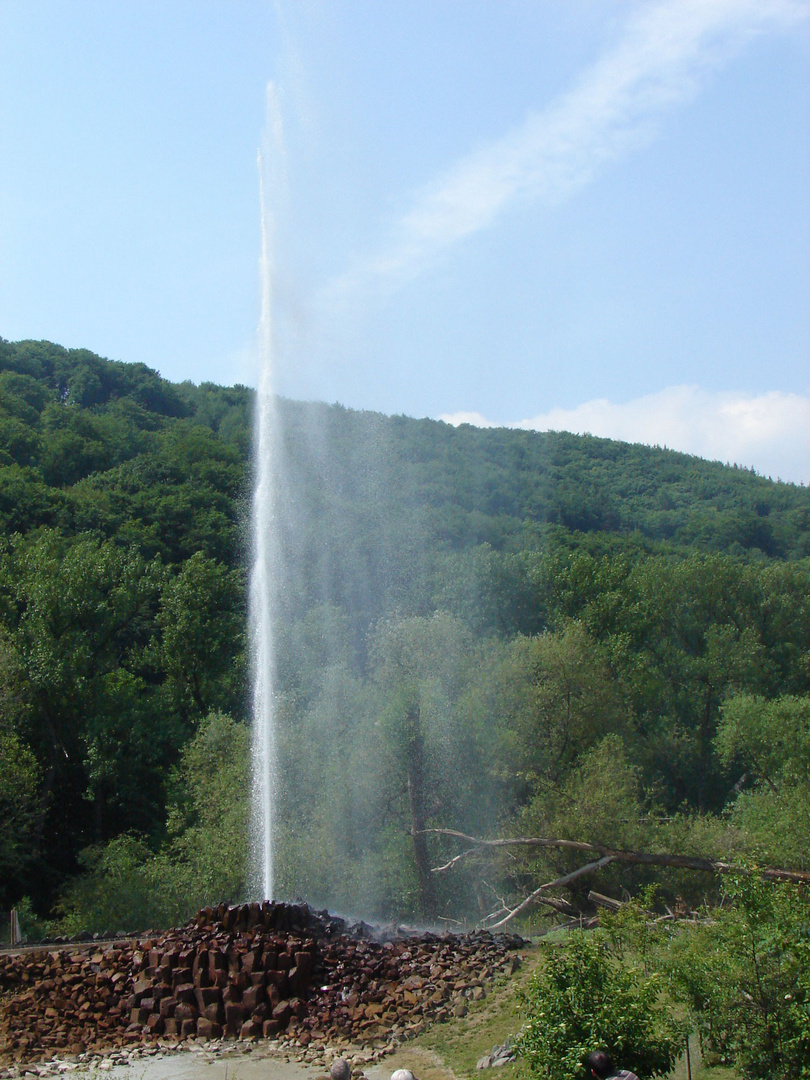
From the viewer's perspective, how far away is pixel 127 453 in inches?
2280

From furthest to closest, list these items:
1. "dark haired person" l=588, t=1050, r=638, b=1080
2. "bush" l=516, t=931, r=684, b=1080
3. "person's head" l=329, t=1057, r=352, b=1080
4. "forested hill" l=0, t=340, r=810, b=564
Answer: "forested hill" l=0, t=340, r=810, b=564, "person's head" l=329, t=1057, r=352, b=1080, "bush" l=516, t=931, r=684, b=1080, "dark haired person" l=588, t=1050, r=638, b=1080

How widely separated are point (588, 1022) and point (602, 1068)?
14.0 inches

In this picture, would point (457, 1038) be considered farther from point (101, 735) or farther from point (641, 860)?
point (101, 735)

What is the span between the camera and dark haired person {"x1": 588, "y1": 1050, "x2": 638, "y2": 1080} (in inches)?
302

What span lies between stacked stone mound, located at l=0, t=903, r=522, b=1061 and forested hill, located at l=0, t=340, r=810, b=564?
13.7m

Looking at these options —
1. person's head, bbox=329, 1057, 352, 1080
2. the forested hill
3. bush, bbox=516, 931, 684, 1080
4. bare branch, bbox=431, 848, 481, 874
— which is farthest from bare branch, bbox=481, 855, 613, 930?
the forested hill

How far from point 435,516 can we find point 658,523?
2527 centimetres

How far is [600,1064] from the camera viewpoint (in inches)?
303

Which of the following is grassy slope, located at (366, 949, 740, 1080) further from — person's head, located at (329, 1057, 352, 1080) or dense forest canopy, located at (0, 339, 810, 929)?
dense forest canopy, located at (0, 339, 810, 929)

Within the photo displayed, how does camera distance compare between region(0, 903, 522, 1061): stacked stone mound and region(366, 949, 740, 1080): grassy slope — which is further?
region(0, 903, 522, 1061): stacked stone mound

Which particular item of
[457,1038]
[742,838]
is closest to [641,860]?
[742,838]

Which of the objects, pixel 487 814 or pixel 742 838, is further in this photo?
pixel 487 814

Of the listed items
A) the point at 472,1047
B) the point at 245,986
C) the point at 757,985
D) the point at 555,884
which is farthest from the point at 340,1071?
the point at 555,884

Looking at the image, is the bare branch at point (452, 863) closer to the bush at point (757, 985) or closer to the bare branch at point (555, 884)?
the bare branch at point (555, 884)
